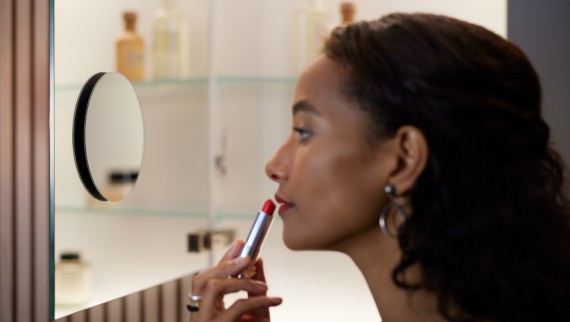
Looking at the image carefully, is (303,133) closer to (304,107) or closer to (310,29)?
(304,107)

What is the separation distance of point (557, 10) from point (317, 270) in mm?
717

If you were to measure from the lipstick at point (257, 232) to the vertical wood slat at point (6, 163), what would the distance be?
281 millimetres

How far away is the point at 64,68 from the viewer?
2.88 feet

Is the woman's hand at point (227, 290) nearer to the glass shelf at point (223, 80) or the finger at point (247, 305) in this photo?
the finger at point (247, 305)

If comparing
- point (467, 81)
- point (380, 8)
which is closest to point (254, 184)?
point (380, 8)

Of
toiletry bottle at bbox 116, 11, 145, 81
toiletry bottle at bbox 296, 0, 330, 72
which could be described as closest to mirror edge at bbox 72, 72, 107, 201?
toiletry bottle at bbox 116, 11, 145, 81

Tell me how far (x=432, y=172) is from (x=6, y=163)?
19.1 inches

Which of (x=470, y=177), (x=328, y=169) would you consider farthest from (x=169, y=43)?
(x=470, y=177)

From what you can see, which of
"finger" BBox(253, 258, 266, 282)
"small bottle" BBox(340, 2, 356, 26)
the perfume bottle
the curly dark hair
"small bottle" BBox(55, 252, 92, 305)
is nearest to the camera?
the curly dark hair

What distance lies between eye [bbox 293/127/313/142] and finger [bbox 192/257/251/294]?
0.18 metres

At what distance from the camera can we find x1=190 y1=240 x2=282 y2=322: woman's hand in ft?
2.93

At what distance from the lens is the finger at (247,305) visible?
2.93ft

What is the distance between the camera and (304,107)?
0.83 meters

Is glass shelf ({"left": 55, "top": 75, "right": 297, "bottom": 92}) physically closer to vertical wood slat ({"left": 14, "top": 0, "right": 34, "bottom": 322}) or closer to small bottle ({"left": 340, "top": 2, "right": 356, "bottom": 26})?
small bottle ({"left": 340, "top": 2, "right": 356, "bottom": 26})
